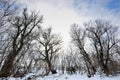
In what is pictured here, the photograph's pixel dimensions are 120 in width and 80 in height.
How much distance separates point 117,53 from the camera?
25.8 metres

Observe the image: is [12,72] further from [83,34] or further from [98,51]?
[83,34]

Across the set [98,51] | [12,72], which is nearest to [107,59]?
[98,51]

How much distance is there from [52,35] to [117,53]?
14.6 m

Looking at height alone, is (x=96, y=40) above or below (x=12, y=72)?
above

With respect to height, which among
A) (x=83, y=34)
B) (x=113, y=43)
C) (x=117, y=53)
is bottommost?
(x=117, y=53)

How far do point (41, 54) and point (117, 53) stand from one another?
15.3 metres

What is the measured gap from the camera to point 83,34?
27.6 metres

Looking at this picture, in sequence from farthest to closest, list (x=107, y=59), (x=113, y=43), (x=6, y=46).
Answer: (x=113, y=43) < (x=107, y=59) < (x=6, y=46)

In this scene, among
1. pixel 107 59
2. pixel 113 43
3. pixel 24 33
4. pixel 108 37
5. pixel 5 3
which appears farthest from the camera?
pixel 108 37

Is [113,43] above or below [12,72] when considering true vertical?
above

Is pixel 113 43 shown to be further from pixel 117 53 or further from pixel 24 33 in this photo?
pixel 24 33

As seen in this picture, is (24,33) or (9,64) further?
(24,33)

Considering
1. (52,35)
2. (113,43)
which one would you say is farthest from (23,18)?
(113,43)

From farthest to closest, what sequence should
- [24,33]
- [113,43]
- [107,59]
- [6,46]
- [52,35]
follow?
[52,35] → [113,43] → [107,59] → [24,33] → [6,46]
